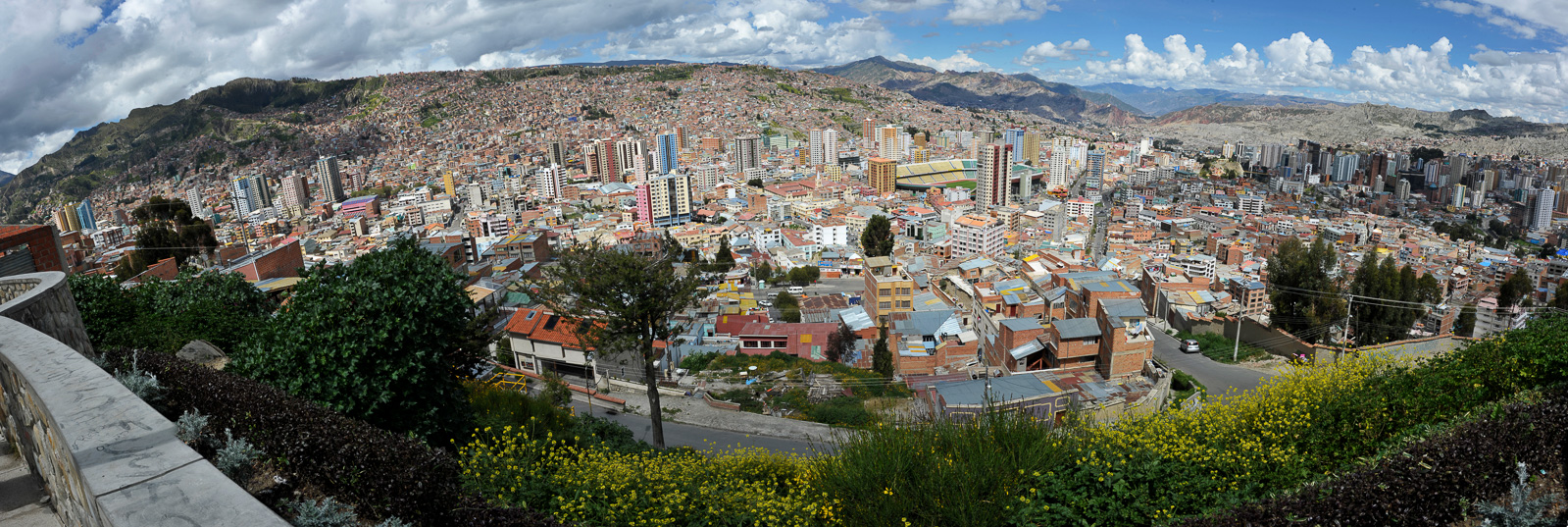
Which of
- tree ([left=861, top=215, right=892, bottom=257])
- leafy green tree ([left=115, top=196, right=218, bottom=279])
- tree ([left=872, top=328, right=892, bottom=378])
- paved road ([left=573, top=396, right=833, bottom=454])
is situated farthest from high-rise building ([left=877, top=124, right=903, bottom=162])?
paved road ([left=573, top=396, right=833, bottom=454])

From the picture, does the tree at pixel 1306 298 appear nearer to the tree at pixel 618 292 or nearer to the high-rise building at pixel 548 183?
the tree at pixel 618 292

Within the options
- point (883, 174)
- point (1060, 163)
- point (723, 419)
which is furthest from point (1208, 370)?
point (1060, 163)

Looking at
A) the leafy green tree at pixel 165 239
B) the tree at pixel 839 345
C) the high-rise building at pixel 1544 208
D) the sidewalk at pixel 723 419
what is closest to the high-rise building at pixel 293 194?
the leafy green tree at pixel 165 239

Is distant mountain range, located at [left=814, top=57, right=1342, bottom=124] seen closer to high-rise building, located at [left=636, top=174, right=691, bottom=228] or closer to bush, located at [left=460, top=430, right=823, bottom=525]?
high-rise building, located at [left=636, top=174, right=691, bottom=228]

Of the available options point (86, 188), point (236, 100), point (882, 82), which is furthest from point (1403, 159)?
point (882, 82)

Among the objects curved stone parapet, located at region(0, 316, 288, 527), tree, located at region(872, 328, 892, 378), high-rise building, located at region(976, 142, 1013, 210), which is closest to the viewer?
curved stone parapet, located at region(0, 316, 288, 527)

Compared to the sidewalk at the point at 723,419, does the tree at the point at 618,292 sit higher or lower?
higher

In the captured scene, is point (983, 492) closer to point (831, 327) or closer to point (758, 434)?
point (758, 434)
